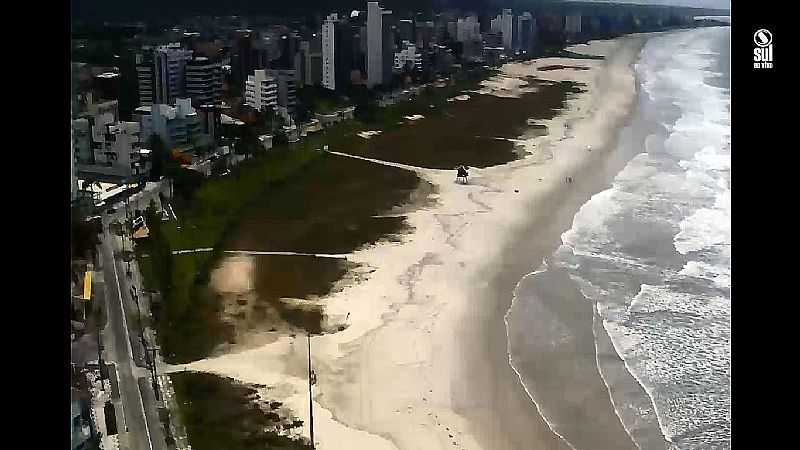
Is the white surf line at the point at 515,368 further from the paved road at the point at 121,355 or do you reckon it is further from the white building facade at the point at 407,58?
the white building facade at the point at 407,58

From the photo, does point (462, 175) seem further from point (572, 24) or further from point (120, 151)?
point (120, 151)

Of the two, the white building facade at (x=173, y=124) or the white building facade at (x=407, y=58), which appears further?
the white building facade at (x=407, y=58)

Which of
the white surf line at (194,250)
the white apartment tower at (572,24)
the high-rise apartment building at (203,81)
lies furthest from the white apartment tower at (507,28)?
the white surf line at (194,250)

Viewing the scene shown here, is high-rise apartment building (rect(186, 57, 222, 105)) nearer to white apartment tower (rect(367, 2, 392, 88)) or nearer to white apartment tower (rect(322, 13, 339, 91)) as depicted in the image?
white apartment tower (rect(322, 13, 339, 91))

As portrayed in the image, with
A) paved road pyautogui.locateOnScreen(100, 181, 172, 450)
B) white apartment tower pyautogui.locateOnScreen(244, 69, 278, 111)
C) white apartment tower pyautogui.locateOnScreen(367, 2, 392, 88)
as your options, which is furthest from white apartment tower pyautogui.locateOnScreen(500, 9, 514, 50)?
paved road pyautogui.locateOnScreen(100, 181, 172, 450)

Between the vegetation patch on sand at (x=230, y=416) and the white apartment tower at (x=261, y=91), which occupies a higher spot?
the white apartment tower at (x=261, y=91)

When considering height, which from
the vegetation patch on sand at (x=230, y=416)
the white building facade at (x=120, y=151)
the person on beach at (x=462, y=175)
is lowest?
the vegetation patch on sand at (x=230, y=416)

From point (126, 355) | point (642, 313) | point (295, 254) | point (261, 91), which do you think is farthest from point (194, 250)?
point (261, 91)
